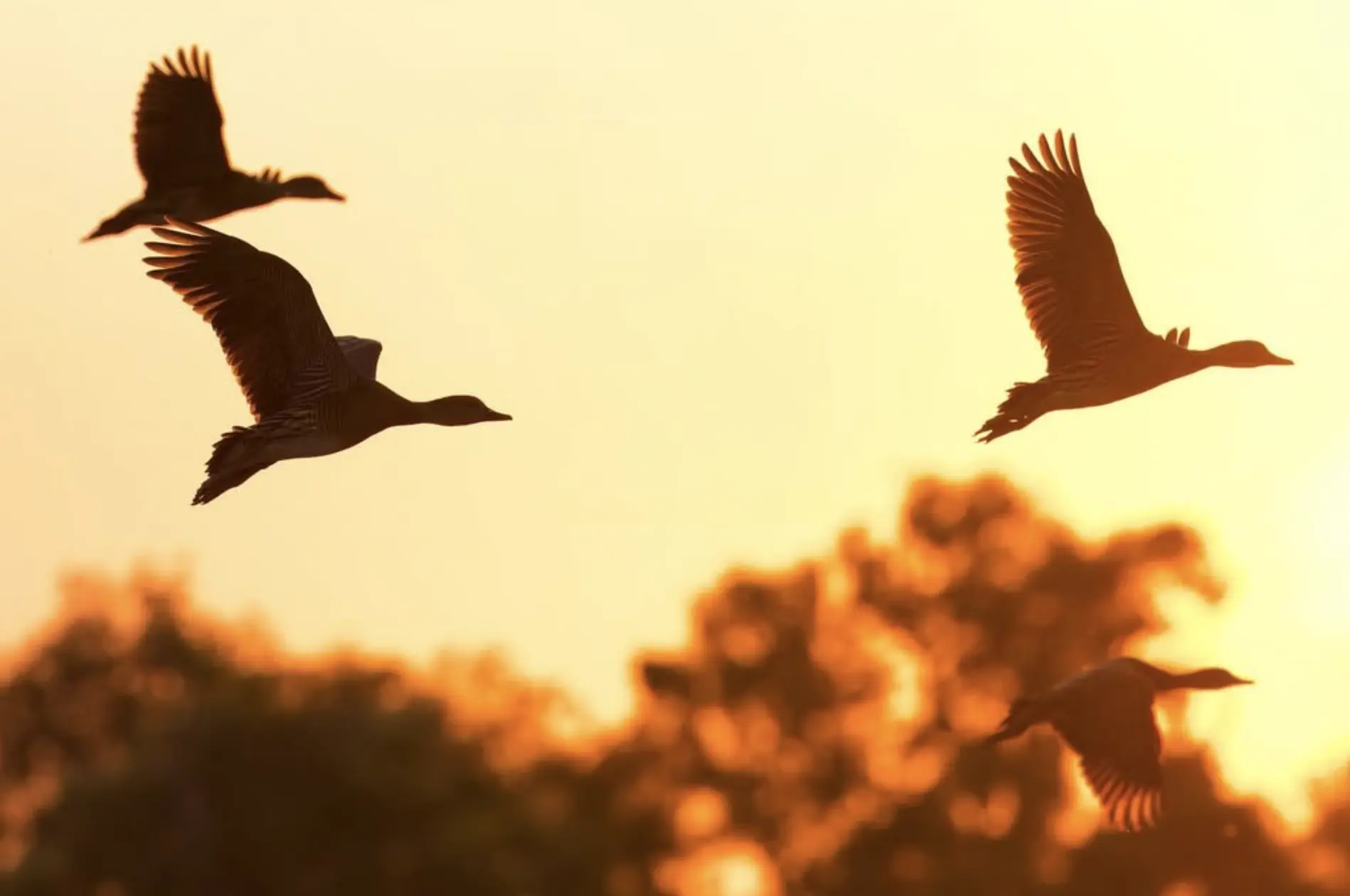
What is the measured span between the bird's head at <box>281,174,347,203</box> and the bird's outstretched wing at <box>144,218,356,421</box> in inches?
62.5

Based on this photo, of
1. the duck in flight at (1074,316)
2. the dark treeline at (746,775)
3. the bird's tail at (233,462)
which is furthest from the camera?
the dark treeline at (746,775)

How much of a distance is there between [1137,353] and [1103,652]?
44204 mm

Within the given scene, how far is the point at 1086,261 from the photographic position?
21594 mm

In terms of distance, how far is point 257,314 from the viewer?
19484 millimetres

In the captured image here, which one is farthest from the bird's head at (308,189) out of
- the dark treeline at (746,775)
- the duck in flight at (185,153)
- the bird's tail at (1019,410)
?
the dark treeline at (746,775)

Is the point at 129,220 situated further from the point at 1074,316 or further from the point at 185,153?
the point at 1074,316

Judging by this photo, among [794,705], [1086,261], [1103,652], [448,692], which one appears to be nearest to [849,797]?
[794,705]

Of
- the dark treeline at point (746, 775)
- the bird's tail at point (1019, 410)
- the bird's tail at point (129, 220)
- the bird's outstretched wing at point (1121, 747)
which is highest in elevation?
the dark treeline at point (746, 775)

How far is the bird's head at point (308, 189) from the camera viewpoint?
21031 mm

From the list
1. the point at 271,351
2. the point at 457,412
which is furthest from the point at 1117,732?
the point at 271,351

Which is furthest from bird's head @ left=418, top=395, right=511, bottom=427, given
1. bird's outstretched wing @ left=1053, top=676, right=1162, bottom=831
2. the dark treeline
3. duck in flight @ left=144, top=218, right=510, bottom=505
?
the dark treeline

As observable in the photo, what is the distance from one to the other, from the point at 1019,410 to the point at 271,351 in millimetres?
5411

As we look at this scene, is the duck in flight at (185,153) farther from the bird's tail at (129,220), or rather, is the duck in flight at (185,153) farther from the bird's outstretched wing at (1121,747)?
the bird's outstretched wing at (1121,747)

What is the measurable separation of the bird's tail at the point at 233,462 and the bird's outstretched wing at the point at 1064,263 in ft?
19.9
